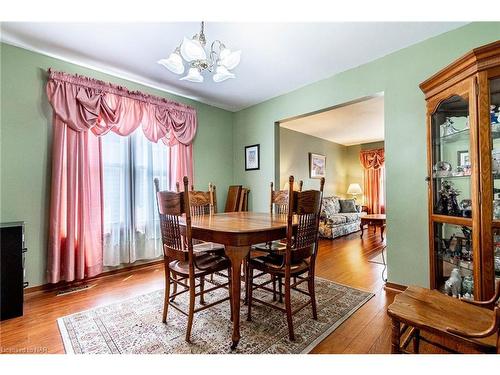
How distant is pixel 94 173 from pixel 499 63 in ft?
11.8

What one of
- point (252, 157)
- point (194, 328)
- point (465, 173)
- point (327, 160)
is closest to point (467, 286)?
point (465, 173)

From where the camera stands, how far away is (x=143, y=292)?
2.46m

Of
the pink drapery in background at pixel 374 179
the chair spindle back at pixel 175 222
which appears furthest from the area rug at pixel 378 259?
the pink drapery in background at pixel 374 179

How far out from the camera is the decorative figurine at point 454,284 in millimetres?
1778

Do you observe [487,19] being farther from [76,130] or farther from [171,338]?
[76,130]

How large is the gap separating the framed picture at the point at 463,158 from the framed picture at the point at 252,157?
2594 mm

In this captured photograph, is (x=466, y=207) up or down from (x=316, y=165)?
down

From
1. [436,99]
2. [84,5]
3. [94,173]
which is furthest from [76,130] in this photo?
[436,99]

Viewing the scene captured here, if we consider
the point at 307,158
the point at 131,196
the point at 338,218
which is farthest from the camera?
the point at 307,158

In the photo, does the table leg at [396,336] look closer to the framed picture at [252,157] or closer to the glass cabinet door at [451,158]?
the glass cabinet door at [451,158]

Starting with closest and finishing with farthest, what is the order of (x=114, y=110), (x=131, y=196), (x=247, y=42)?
(x=247, y=42)
(x=114, y=110)
(x=131, y=196)

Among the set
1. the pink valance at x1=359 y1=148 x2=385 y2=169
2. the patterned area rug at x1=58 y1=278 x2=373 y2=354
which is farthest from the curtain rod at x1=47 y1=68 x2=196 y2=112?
the pink valance at x1=359 y1=148 x2=385 y2=169

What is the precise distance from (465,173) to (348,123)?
11.9ft

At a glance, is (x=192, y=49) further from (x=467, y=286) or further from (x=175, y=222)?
(x=467, y=286)
